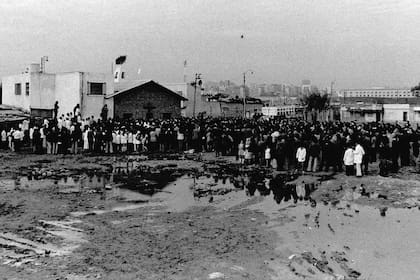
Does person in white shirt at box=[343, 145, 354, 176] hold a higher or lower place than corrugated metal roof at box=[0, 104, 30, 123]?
lower

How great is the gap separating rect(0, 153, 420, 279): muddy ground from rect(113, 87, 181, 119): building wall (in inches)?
828

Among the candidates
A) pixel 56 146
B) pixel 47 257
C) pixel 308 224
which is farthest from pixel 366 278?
pixel 56 146

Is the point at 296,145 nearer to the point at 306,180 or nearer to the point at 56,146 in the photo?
the point at 306,180

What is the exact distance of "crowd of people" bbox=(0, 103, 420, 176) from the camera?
1897cm

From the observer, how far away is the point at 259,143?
69.8ft

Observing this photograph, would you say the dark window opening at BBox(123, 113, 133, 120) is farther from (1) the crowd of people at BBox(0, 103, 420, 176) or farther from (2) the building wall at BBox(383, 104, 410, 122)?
(2) the building wall at BBox(383, 104, 410, 122)

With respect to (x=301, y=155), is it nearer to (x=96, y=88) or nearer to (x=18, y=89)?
(x=96, y=88)

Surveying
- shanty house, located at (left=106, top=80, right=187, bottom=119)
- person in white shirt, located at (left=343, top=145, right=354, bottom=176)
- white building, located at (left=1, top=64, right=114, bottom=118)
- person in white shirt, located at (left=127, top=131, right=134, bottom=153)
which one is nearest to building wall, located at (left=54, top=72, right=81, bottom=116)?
white building, located at (left=1, top=64, right=114, bottom=118)

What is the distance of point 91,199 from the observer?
1422cm

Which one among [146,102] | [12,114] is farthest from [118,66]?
[12,114]

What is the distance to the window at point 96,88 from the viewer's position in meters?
38.6

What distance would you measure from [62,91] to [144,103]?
6852 mm

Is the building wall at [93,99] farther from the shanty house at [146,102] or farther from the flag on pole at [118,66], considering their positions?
the flag on pole at [118,66]

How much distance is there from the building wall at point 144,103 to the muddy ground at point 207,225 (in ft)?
69.0
